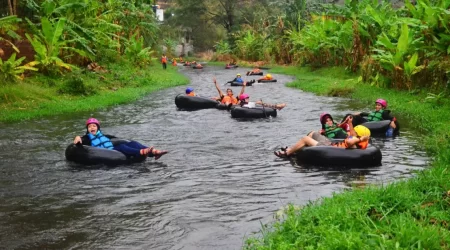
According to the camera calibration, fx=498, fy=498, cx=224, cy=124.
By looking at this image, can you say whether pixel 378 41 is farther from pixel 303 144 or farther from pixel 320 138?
pixel 303 144

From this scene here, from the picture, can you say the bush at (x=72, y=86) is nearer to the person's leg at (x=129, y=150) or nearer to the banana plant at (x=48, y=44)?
the banana plant at (x=48, y=44)

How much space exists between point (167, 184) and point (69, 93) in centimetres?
1028

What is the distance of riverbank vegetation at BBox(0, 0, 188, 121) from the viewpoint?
47.0ft

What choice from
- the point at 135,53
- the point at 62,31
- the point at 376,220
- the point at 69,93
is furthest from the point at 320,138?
the point at 135,53

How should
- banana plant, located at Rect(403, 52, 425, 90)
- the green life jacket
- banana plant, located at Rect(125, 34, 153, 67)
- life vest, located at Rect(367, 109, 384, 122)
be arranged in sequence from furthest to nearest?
banana plant, located at Rect(125, 34, 153, 67)
banana plant, located at Rect(403, 52, 425, 90)
life vest, located at Rect(367, 109, 384, 122)
the green life jacket

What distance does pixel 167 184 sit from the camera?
24.1 feet

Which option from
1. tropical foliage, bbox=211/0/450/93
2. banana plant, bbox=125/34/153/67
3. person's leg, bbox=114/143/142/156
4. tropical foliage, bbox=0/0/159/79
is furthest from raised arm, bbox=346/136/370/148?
banana plant, bbox=125/34/153/67

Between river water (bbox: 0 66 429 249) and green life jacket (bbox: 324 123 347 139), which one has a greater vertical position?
green life jacket (bbox: 324 123 347 139)

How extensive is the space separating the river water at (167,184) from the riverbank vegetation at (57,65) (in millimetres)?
2192

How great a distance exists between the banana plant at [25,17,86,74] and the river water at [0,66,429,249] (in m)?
4.54

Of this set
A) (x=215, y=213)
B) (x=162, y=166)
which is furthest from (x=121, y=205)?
(x=162, y=166)

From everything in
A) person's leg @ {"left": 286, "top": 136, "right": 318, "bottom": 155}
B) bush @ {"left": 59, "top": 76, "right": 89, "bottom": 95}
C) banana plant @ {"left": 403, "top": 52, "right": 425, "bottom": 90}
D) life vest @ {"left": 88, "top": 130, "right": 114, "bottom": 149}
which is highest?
banana plant @ {"left": 403, "top": 52, "right": 425, "bottom": 90}

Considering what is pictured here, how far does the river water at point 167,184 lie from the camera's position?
5391 millimetres

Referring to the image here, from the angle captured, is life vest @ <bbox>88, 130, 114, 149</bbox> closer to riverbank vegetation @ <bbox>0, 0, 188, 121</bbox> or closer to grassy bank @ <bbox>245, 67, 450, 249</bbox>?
grassy bank @ <bbox>245, 67, 450, 249</bbox>
